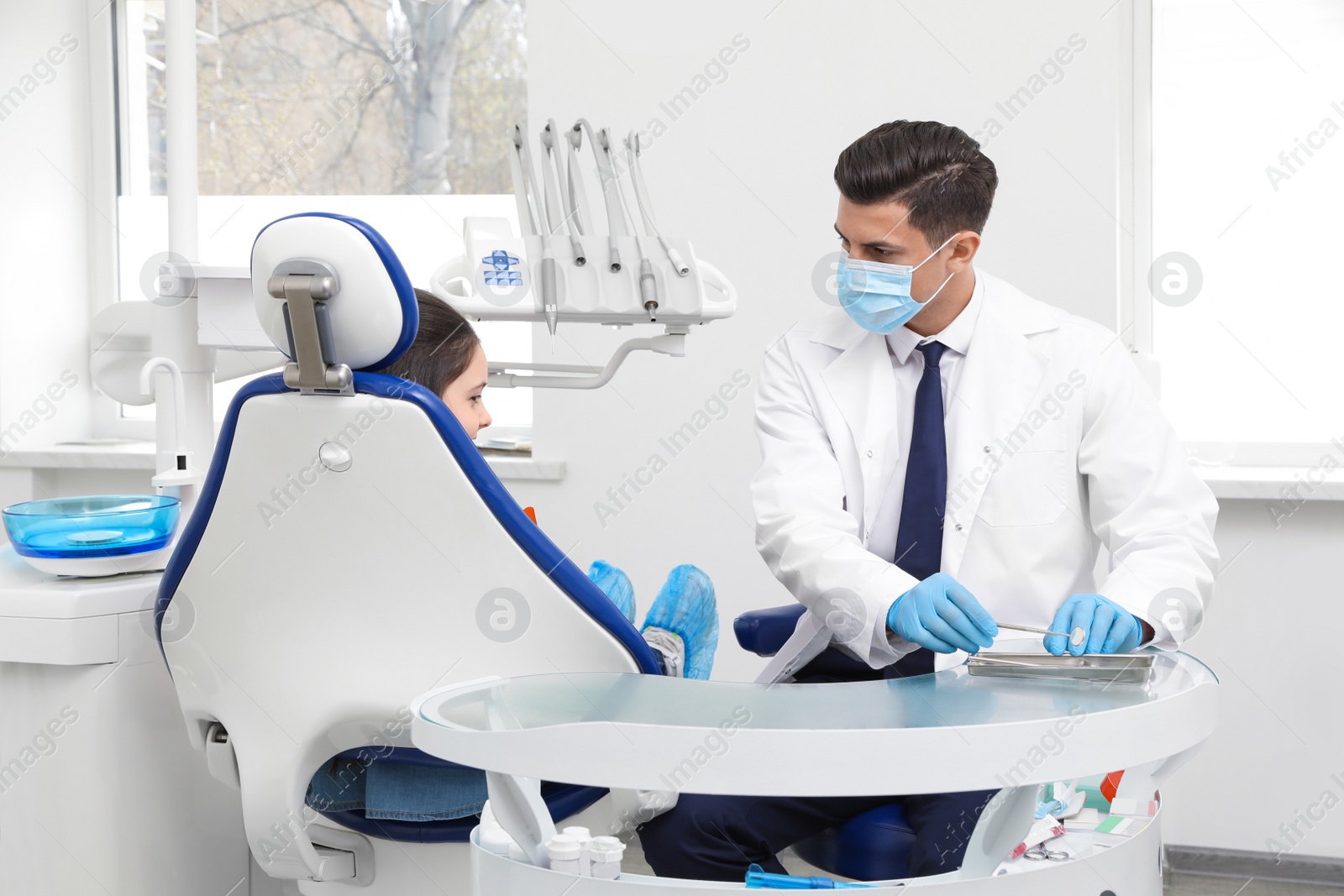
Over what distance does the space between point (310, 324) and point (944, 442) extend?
962 millimetres

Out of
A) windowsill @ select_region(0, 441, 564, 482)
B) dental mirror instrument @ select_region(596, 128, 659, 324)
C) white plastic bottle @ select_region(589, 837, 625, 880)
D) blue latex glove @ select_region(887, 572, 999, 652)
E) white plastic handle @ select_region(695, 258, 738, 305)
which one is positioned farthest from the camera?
windowsill @ select_region(0, 441, 564, 482)

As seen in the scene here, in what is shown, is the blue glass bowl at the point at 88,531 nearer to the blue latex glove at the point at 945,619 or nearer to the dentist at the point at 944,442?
the dentist at the point at 944,442

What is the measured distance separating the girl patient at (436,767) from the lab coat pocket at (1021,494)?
44 centimetres

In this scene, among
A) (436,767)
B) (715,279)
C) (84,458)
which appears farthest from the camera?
(84,458)

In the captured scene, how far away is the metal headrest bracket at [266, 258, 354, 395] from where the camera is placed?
109cm

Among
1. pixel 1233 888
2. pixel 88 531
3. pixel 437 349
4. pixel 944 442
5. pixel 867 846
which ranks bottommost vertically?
pixel 1233 888

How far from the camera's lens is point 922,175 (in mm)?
1688

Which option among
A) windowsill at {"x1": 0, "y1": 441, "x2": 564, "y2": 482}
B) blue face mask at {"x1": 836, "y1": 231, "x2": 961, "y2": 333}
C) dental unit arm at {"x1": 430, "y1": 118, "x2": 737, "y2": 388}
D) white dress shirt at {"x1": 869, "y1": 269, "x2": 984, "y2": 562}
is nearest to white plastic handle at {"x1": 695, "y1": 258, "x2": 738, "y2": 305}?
dental unit arm at {"x1": 430, "y1": 118, "x2": 737, "y2": 388}

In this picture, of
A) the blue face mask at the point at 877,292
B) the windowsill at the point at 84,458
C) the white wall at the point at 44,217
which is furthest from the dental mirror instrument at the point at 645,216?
the white wall at the point at 44,217

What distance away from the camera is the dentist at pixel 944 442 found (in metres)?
1.61

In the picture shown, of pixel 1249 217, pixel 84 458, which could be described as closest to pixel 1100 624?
pixel 1249 217

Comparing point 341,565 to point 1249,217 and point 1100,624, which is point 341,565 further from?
point 1249,217

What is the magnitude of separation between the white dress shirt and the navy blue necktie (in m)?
0.02

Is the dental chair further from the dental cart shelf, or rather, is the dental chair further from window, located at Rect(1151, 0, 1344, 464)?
window, located at Rect(1151, 0, 1344, 464)
